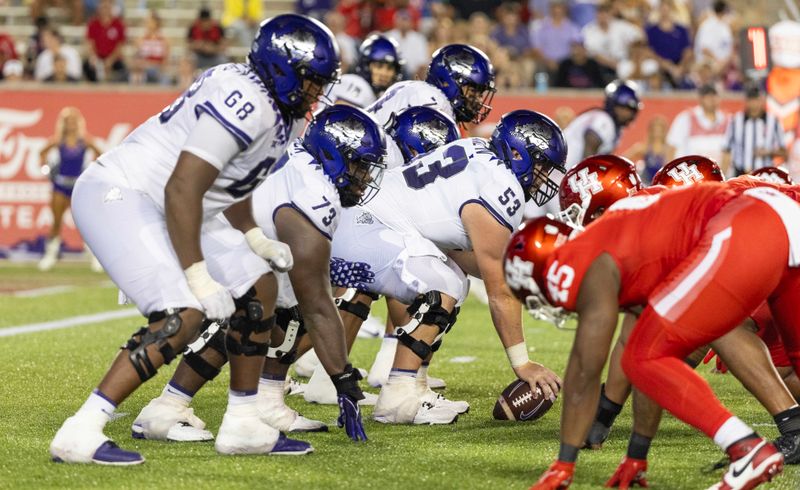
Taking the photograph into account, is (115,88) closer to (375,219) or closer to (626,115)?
(626,115)

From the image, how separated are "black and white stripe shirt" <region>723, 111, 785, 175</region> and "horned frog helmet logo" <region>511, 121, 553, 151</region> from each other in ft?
23.8

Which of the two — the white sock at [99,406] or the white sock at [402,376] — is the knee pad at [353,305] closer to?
the white sock at [402,376]

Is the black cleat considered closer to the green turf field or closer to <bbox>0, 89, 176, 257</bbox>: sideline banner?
the green turf field

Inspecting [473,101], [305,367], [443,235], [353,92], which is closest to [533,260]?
[443,235]

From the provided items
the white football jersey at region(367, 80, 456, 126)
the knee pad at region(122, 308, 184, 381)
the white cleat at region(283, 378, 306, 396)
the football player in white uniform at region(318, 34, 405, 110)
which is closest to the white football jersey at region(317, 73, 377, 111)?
the football player in white uniform at region(318, 34, 405, 110)

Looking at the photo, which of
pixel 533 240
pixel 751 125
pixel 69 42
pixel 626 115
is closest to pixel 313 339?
pixel 533 240

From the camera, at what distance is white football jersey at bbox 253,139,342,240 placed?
5.67 metres

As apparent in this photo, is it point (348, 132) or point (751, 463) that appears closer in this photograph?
point (751, 463)

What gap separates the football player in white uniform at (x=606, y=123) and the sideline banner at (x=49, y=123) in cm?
314

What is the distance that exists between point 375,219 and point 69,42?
12008 millimetres

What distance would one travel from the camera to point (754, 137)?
43.4 feet

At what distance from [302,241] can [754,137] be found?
8.58m

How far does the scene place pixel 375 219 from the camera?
6.63 m

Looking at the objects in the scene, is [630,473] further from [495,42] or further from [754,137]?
[495,42]
